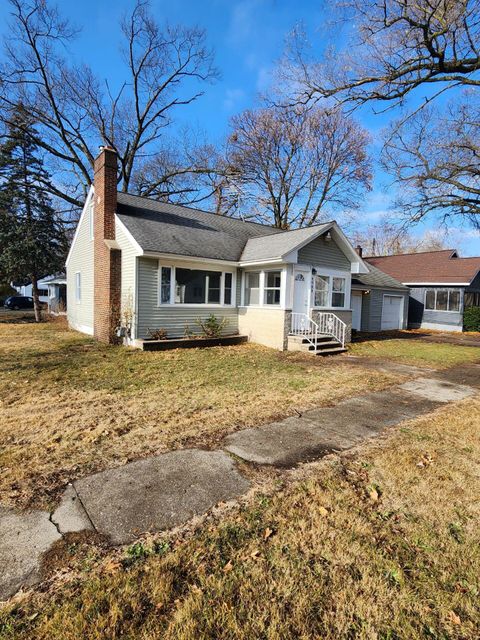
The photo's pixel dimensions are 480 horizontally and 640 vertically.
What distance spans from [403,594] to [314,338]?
9995 mm

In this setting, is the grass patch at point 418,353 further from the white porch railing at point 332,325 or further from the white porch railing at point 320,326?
the white porch railing at point 320,326

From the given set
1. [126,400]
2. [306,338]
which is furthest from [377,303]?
[126,400]

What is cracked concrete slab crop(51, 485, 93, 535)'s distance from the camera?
8.63 feet

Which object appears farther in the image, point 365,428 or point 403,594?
point 365,428

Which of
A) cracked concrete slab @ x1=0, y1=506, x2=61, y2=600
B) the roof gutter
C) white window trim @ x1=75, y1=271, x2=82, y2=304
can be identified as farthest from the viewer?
the roof gutter

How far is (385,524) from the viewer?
9.11 feet

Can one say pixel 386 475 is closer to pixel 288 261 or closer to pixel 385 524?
pixel 385 524

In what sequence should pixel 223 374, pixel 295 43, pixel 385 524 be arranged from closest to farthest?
pixel 385 524
pixel 223 374
pixel 295 43

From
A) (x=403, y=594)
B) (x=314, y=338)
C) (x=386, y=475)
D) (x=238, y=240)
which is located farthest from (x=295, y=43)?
(x=403, y=594)

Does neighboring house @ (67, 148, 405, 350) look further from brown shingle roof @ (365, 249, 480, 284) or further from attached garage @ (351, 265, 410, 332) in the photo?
brown shingle roof @ (365, 249, 480, 284)

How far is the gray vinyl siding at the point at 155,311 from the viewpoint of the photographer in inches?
444

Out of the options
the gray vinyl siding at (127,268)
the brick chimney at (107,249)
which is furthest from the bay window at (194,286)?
the brick chimney at (107,249)

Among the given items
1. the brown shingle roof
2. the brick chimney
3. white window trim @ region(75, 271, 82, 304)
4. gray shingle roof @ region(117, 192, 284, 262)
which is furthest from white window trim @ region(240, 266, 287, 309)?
the brown shingle roof

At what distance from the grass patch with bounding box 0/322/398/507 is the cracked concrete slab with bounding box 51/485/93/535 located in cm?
15
